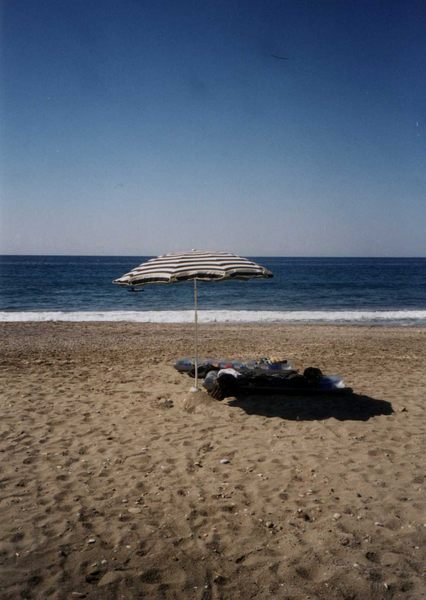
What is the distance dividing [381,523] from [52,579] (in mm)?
2859

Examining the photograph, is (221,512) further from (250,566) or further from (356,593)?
(356,593)

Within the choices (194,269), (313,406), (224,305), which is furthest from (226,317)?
(194,269)

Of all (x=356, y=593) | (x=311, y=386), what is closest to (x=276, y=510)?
(x=356, y=593)

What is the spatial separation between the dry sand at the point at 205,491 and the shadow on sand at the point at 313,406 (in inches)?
1.6

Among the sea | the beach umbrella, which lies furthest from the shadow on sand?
the sea

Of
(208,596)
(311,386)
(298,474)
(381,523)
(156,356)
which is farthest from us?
(156,356)

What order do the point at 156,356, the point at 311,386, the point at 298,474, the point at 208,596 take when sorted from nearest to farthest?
the point at 208,596 < the point at 298,474 < the point at 311,386 < the point at 156,356

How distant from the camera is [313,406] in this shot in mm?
7066

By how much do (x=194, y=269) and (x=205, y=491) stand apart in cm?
293

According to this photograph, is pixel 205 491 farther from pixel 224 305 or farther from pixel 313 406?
pixel 224 305

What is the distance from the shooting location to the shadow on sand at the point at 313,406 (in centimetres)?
669

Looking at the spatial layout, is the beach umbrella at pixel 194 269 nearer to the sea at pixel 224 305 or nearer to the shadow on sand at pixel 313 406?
the shadow on sand at pixel 313 406

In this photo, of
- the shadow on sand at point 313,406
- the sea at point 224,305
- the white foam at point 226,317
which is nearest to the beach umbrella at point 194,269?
the shadow on sand at point 313,406

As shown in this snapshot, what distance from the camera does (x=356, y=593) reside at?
3154 mm
